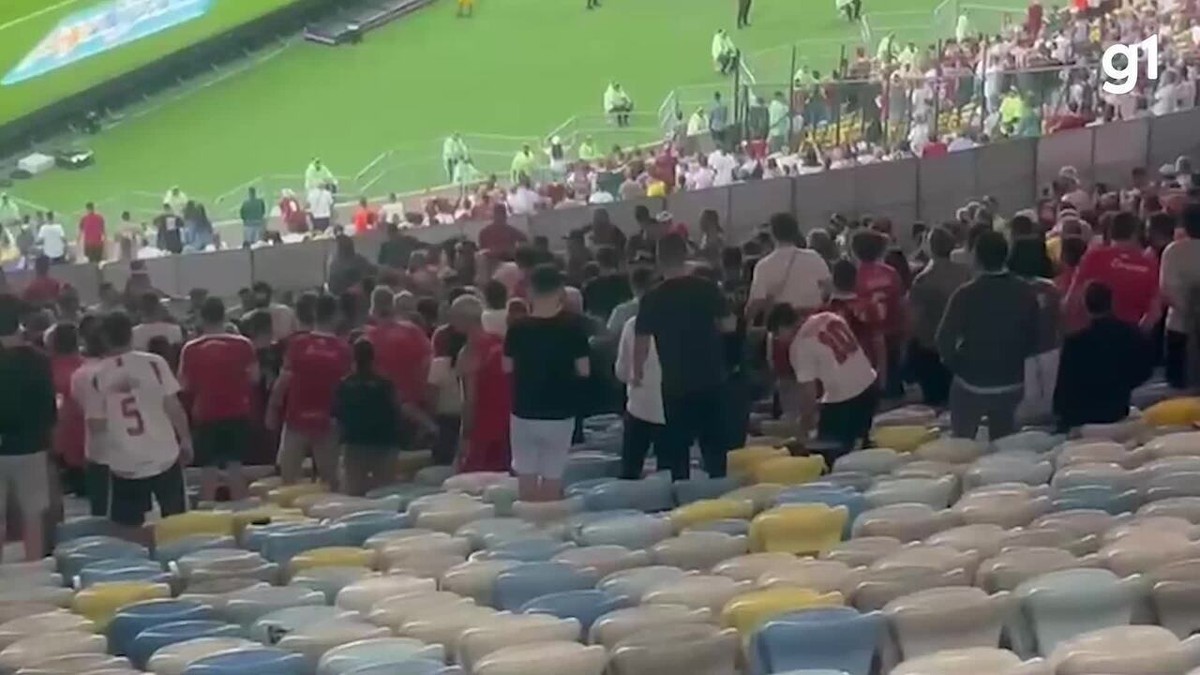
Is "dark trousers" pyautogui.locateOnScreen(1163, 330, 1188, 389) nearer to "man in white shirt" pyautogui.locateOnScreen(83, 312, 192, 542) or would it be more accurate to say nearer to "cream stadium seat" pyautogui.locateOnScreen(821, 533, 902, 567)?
"cream stadium seat" pyautogui.locateOnScreen(821, 533, 902, 567)

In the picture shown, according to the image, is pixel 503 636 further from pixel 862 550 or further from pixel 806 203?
pixel 806 203

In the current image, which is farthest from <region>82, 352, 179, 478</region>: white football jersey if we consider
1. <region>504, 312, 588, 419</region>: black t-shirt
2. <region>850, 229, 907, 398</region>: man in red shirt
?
<region>850, 229, 907, 398</region>: man in red shirt

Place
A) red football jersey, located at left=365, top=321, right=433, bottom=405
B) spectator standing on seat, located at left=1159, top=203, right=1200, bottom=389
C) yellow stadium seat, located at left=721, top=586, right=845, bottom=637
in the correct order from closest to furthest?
yellow stadium seat, located at left=721, top=586, right=845, bottom=637 < spectator standing on seat, located at left=1159, top=203, right=1200, bottom=389 < red football jersey, located at left=365, top=321, right=433, bottom=405

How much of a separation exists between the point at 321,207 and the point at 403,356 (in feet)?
54.2

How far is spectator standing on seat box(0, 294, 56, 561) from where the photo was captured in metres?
8.10

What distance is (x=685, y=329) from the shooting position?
27.4 ft

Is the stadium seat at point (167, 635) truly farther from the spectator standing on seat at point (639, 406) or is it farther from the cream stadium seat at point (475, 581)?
the spectator standing on seat at point (639, 406)

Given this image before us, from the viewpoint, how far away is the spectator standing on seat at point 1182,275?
9.13 metres

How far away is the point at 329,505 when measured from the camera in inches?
308

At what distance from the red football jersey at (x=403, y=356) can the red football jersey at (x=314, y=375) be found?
0.57ft

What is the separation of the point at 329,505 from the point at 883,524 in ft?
7.41

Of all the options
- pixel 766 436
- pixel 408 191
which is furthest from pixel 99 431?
pixel 408 191

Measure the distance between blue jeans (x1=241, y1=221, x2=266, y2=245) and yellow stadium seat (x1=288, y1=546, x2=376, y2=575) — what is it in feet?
58.4

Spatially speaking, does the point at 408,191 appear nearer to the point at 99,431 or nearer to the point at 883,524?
the point at 99,431
